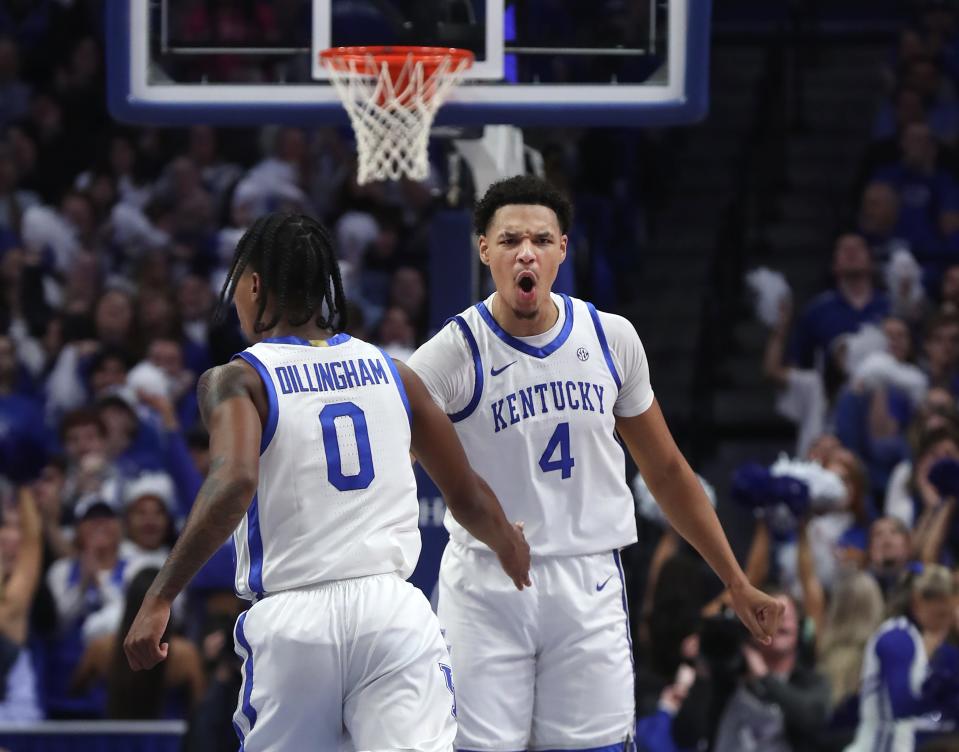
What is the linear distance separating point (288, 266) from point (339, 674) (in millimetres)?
998

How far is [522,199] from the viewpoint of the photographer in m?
5.38

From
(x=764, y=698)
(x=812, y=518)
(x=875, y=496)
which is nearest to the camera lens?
(x=764, y=698)

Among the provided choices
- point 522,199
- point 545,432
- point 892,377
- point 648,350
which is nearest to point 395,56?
point 522,199

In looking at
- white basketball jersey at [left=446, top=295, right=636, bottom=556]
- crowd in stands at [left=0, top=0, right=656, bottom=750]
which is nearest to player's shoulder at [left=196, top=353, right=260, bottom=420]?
white basketball jersey at [left=446, top=295, right=636, bottom=556]

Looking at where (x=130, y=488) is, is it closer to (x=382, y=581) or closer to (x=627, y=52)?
(x=627, y=52)

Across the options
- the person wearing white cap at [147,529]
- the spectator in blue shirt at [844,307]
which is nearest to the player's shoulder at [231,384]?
the person wearing white cap at [147,529]

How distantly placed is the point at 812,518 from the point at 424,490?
90.6 inches

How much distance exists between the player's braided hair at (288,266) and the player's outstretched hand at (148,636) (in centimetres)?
77

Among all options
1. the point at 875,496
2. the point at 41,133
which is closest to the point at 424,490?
the point at 875,496

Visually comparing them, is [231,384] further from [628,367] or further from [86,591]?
[86,591]

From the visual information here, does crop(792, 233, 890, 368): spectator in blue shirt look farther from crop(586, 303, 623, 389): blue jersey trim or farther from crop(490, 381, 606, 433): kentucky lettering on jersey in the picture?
crop(490, 381, 606, 433): kentucky lettering on jersey

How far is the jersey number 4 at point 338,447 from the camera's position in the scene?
4508 millimetres

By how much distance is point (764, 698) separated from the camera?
24.2 ft

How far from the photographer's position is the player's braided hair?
4.66 m
